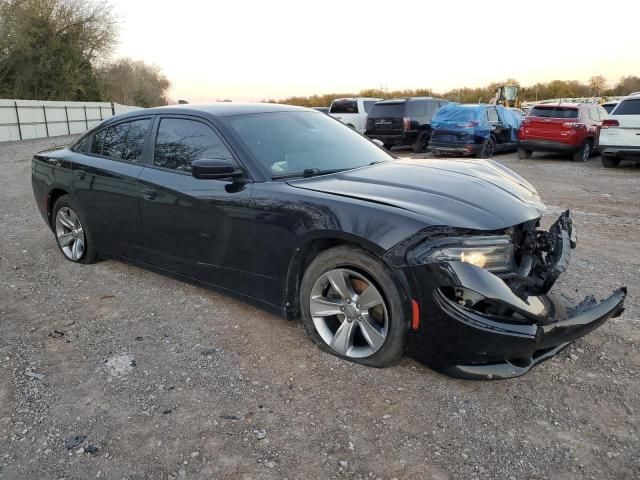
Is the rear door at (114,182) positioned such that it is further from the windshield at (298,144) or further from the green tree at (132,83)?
the green tree at (132,83)

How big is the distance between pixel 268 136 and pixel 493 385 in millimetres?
2298

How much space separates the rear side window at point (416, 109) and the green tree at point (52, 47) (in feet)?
88.8

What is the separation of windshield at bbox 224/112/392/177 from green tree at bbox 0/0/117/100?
3427cm

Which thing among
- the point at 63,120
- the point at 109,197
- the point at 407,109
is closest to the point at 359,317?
the point at 109,197

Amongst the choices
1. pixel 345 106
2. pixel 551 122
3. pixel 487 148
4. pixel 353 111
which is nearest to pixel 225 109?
A: pixel 487 148

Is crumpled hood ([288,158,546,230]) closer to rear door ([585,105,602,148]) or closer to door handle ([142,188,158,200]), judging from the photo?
door handle ([142,188,158,200])

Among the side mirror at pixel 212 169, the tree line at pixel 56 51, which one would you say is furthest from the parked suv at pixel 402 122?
the tree line at pixel 56 51

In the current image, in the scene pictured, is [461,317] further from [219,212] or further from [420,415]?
[219,212]

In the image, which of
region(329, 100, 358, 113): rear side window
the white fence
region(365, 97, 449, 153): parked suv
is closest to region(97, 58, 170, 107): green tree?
the white fence

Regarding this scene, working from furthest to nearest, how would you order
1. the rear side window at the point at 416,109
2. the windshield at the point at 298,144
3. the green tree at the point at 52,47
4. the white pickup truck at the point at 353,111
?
the green tree at the point at 52,47, the white pickup truck at the point at 353,111, the rear side window at the point at 416,109, the windshield at the point at 298,144

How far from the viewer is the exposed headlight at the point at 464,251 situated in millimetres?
2754

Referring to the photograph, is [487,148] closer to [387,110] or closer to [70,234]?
[387,110]

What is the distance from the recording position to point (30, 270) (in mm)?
5129

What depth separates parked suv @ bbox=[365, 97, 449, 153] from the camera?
15789 millimetres
